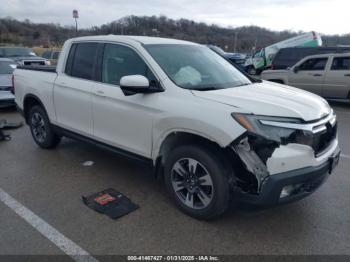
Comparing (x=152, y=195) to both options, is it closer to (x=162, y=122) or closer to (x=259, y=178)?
(x=162, y=122)

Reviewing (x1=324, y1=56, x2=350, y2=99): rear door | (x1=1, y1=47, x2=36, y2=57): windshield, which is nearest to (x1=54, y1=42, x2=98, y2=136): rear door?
(x1=324, y1=56, x2=350, y2=99): rear door

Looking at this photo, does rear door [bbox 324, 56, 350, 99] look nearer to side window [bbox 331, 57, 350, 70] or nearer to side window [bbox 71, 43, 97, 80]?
side window [bbox 331, 57, 350, 70]

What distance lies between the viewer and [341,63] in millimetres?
9750

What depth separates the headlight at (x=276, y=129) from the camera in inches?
106

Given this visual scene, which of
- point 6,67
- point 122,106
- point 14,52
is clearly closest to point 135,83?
point 122,106

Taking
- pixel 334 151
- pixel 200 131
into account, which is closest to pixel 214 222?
pixel 200 131

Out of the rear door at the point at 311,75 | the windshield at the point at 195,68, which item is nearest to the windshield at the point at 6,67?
the windshield at the point at 195,68

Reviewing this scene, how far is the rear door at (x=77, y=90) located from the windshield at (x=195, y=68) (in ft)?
3.41

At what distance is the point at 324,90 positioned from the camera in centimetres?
1007

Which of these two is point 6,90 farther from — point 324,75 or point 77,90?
point 324,75

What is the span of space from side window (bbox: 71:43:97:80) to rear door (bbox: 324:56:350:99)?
821 centimetres

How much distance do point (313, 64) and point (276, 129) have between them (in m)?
8.79

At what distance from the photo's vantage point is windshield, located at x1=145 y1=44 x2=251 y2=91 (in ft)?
11.4

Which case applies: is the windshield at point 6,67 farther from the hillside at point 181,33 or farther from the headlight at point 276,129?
the hillside at point 181,33
